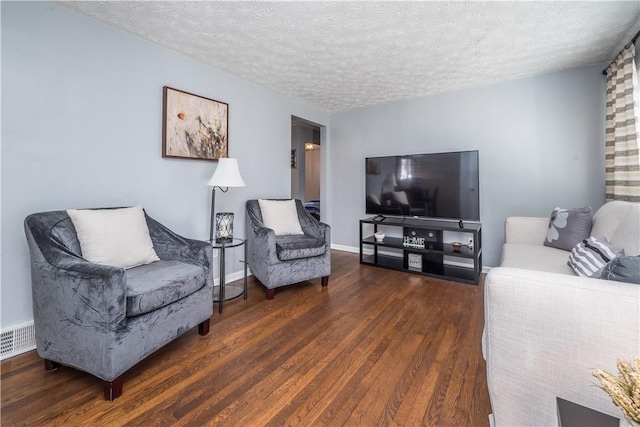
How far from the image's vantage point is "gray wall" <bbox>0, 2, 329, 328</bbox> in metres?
1.72

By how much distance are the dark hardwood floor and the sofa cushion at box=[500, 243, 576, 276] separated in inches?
21.3

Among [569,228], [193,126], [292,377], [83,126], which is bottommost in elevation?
[292,377]

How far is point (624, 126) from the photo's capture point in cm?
222

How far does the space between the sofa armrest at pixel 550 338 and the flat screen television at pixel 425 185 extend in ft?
8.05

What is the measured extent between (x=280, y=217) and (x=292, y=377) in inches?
70.5

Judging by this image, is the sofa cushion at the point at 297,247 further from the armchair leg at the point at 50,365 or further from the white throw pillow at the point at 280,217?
the armchair leg at the point at 50,365

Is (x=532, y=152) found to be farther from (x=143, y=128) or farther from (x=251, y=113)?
(x=143, y=128)

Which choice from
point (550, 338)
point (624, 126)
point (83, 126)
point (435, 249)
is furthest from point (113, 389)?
point (624, 126)

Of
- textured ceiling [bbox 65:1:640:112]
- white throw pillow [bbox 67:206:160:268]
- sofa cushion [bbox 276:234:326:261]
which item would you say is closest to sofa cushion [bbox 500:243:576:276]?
sofa cushion [bbox 276:234:326:261]

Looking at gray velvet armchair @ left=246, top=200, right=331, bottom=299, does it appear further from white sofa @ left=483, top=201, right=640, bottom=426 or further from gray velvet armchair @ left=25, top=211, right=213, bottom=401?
white sofa @ left=483, top=201, right=640, bottom=426

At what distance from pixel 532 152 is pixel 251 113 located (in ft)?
10.6

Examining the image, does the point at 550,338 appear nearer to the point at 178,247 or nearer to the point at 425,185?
the point at 178,247

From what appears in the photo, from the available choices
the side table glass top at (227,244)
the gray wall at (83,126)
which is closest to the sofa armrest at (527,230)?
the side table glass top at (227,244)

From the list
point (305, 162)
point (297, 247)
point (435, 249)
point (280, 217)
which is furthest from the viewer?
point (305, 162)
